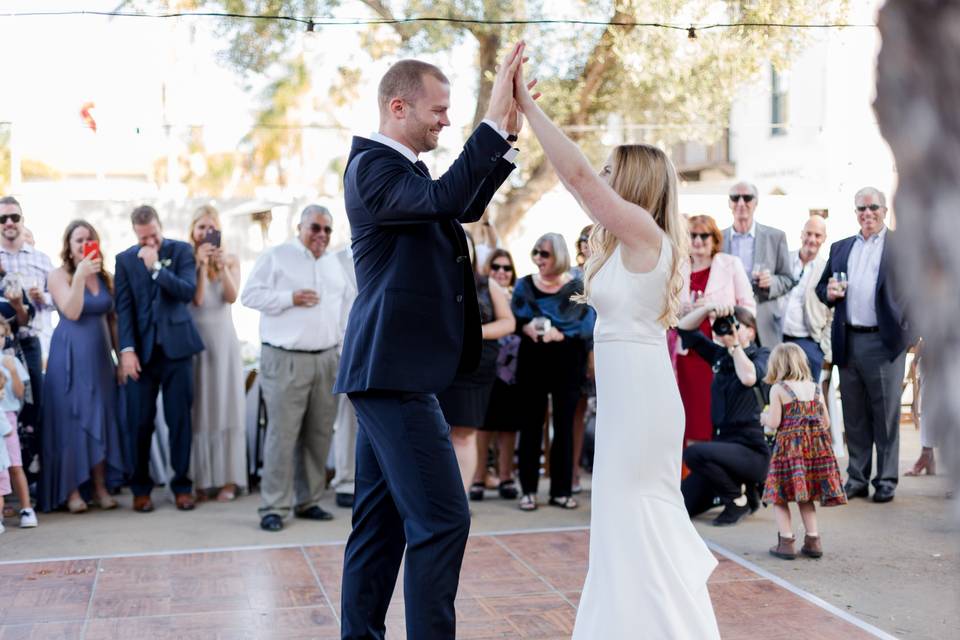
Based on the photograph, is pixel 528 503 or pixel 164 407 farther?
A: pixel 164 407

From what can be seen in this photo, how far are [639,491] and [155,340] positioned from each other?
496cm

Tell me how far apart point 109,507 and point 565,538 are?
3357 mm

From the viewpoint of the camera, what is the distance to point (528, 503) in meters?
7.88

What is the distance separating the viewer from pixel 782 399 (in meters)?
6.62

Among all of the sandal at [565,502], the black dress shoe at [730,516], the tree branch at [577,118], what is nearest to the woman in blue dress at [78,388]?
the sandal at [565,502]

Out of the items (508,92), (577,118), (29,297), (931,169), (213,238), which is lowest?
(29,297)

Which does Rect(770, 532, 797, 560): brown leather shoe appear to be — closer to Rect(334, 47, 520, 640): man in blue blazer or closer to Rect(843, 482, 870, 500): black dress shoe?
Rect(843, 482, 870, 500): black dress shoe

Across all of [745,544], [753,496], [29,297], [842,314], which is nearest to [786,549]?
[745,544]

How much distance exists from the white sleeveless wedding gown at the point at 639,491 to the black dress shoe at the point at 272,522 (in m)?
3.74

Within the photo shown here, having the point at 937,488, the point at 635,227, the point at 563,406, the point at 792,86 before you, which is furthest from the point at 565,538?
the point at 792,86

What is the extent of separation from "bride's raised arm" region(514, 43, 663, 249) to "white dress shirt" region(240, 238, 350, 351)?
13.2 ft

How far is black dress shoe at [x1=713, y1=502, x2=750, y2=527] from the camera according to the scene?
287 inches

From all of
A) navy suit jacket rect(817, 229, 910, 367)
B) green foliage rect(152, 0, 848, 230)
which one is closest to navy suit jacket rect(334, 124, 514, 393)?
navy suit jacket rect(817, 229, 910, 367)

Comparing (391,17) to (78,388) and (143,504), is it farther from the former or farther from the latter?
(143,504)
